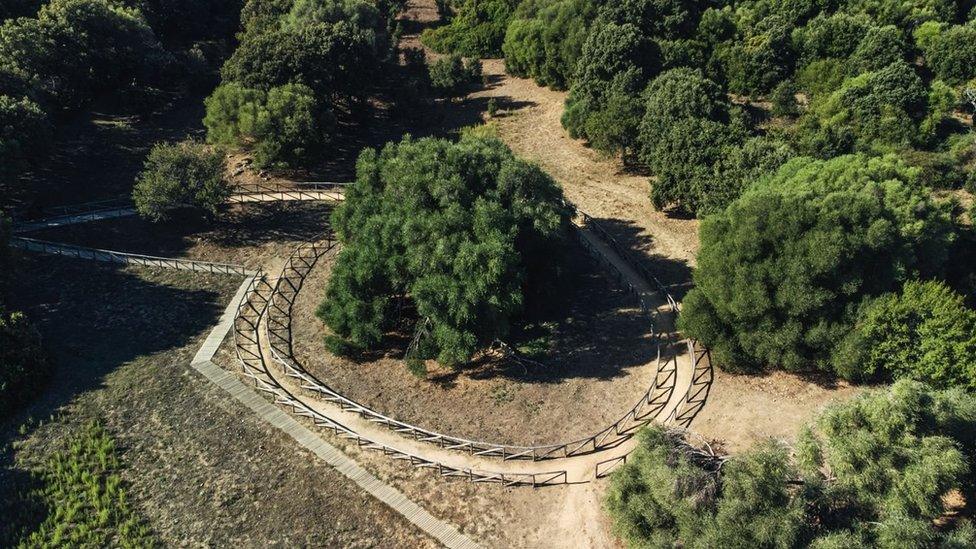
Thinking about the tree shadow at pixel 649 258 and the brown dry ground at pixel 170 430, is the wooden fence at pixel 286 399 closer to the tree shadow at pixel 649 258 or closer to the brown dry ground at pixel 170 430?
the brown dry ground at pixel 170 430

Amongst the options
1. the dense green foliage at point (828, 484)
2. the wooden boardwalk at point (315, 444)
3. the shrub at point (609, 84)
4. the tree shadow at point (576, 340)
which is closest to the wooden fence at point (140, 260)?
the wooden boardwalk at point (315, 444)

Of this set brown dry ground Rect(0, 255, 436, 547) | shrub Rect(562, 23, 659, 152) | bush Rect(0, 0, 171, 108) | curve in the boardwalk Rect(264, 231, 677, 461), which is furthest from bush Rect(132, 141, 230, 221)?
shrub Rect(562, 23, 659, 152)

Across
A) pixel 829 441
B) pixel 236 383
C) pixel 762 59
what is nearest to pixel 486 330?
pixel 236 383

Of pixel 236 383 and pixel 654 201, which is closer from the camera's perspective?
pixel 236 383

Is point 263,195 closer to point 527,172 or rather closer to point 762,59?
point 527,172

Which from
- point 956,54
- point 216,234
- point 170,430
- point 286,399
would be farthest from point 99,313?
point 956,54

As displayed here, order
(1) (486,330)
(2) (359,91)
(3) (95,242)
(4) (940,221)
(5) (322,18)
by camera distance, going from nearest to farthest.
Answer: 1. (1) (486,330)
2. (4) (940,221)
3. (3) (95,242)
4. (2) (359,91)
5. (5) (322,18)
